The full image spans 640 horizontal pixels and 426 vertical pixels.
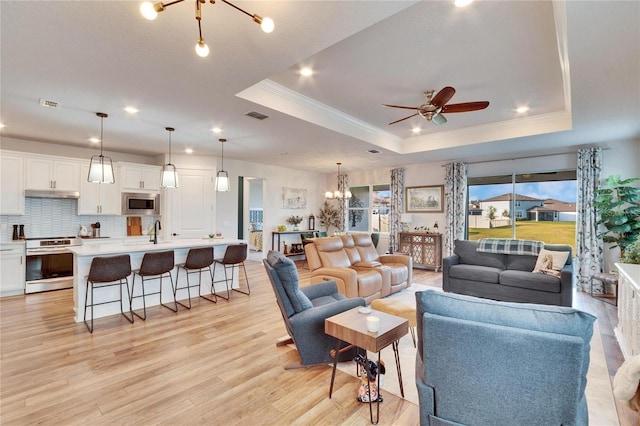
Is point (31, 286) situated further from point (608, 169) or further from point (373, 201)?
point (608, 169)

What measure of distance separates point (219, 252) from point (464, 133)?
5128 mm

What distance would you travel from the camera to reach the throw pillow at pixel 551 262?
4.53 metres

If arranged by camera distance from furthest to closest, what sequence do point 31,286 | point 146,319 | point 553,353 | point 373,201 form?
point 373,201 → point 31,286 → point 146,319 → point 553,353

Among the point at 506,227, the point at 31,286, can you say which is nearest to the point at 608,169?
the point at 506,227

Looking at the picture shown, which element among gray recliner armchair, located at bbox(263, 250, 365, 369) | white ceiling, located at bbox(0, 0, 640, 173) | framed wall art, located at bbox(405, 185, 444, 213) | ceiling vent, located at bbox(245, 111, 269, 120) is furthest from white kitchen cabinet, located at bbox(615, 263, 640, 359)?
framed wall art, located at bbox(405, 185, 444, 213)

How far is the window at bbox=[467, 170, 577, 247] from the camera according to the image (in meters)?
6.29

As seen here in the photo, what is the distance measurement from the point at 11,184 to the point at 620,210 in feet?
34.2

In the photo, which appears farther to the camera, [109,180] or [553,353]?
[109,180]

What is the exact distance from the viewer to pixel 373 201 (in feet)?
30.5

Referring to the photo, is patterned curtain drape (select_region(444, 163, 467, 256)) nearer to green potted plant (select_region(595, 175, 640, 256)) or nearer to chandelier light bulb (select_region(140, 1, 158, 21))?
green potted plant (select_region(595, 175, 640, 256))

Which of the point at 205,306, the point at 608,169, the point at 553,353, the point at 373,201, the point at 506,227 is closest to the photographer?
the point at 553,353

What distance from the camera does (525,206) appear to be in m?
6.75

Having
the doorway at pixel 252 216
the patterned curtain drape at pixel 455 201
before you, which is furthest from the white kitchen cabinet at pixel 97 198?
the patterned curtain drape at pixel 455 201

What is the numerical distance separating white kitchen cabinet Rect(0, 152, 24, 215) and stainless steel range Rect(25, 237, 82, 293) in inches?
23.6
